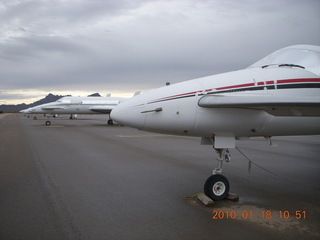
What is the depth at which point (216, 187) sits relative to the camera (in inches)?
222

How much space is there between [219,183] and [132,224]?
6.25 ft

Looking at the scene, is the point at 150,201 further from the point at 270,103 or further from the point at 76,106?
the point at 76,106

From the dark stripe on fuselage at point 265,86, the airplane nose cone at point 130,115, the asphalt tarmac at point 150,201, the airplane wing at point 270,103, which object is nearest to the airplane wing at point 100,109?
the asphalt tarmac at point 150,201

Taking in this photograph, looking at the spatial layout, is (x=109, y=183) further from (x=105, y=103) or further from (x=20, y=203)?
(x=105, y=103)

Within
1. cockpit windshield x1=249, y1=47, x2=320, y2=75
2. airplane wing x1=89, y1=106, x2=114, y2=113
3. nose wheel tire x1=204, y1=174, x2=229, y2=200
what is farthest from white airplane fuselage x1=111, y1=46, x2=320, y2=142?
airplane wing x1=89, y1=106, x2=114, y2=113

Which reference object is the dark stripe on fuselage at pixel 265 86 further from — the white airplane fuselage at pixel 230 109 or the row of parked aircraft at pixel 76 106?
the row of parked aircraft at pixel 76 106

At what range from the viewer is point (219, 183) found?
18.5ft

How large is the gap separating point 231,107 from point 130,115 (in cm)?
172

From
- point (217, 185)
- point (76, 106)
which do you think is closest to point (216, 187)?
point (217, 185)

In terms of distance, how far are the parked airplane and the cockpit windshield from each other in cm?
3

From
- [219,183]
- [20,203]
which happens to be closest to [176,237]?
[219,183]

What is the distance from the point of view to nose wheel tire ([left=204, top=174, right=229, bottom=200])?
5.57 meters

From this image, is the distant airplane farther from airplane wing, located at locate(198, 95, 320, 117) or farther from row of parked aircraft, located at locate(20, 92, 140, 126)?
airplane wing, located at locate(198, 95, 320, 117)

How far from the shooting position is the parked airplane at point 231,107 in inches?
189
